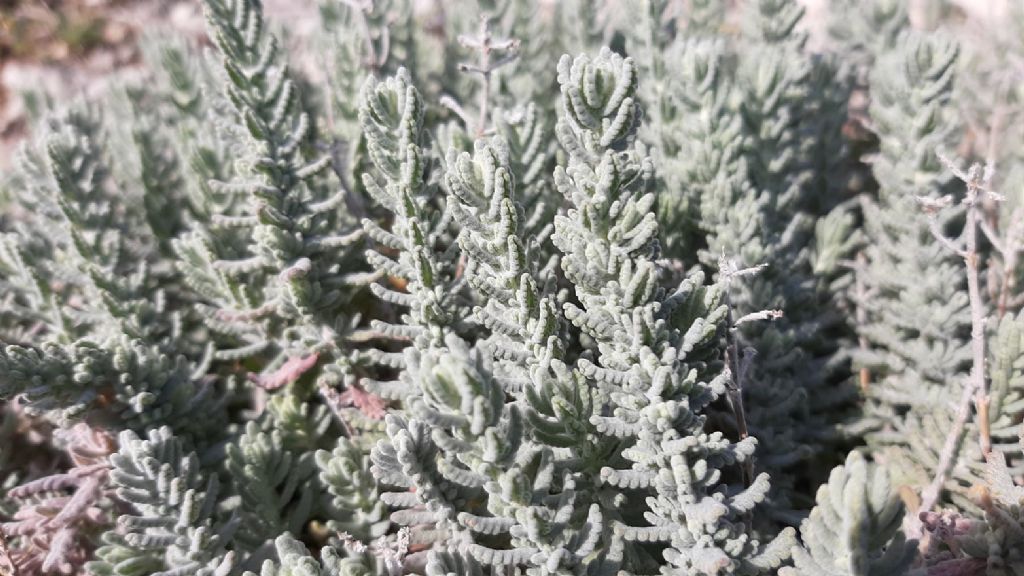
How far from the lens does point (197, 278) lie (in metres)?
2.65

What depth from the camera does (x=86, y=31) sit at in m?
6.06

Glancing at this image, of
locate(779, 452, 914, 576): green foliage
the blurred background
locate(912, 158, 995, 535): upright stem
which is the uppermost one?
the blurred background

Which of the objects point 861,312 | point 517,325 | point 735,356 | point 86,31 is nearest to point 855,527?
point 735,356

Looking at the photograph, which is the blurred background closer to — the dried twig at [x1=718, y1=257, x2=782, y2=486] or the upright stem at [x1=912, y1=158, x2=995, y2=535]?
the upright stem at [x1=912, y1=158, x2=995, y2=535]

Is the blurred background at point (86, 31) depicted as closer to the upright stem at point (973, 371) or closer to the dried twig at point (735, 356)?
the upright stem at point (973, 371)

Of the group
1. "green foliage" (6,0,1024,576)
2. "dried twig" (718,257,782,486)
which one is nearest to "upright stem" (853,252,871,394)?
"green foliage" (6,0,1024,576)

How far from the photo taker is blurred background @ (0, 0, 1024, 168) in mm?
5207

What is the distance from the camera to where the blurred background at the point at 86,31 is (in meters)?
5.21

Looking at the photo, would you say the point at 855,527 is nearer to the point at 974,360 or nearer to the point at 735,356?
the point at 735,356

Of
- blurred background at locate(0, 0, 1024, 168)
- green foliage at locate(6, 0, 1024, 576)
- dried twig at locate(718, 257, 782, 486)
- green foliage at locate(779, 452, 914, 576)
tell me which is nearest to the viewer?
green foliage at locate(779, 452, 914, 576)

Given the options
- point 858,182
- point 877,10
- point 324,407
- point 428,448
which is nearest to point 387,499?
point 428,448

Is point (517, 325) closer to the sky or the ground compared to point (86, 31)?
closer to the ground

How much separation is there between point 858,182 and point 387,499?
2508mm

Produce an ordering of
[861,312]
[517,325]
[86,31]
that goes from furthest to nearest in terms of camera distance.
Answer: [86,31] < [861,312] < [517,325]
